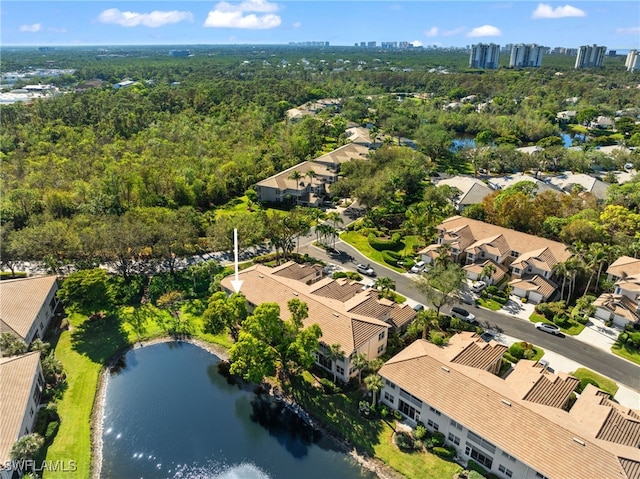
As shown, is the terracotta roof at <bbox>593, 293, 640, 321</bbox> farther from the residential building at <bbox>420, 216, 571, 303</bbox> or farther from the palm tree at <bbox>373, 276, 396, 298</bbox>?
the palm tree at <bbox>373, 276, 396, 298</bbox>

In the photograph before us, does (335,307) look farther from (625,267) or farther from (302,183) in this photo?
(302,183)

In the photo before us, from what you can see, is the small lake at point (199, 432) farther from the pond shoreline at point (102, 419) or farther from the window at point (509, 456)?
the window at point (509, 456)

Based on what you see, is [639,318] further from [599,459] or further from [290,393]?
[290,393]

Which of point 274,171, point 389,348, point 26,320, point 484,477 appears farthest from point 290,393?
point 274,171

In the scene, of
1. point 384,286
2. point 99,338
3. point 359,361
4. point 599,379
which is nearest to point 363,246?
point 384,286

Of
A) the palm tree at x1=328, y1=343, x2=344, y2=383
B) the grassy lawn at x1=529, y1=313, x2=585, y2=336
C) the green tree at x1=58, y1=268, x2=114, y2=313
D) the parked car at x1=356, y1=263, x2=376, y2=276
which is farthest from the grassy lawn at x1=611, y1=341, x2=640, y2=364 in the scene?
the green tree at x1=58, y1=268, x2=114, y2=313

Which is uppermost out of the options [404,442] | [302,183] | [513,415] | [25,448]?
[302,183]
